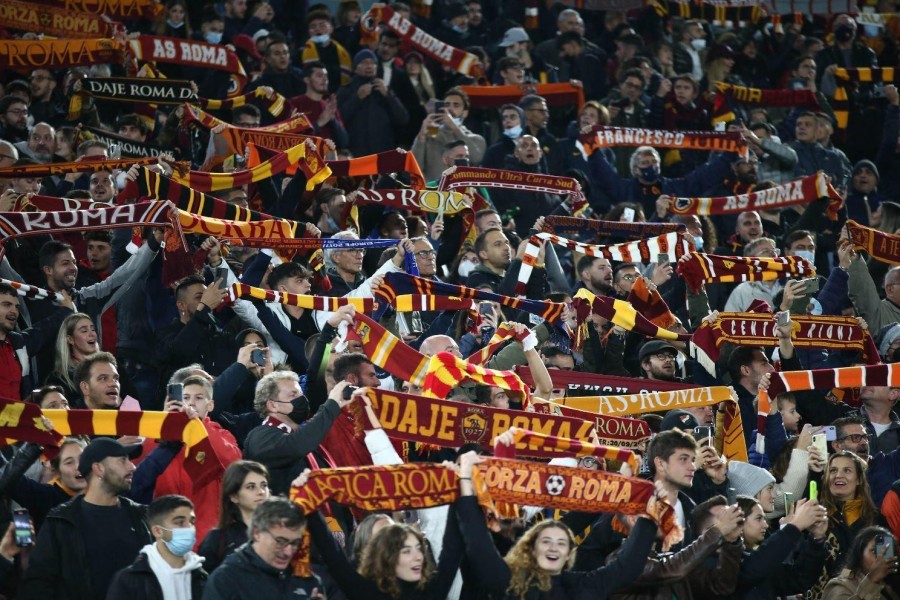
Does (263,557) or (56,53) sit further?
(56,53)

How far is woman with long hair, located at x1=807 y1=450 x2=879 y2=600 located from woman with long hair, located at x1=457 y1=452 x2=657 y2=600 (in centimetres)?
206

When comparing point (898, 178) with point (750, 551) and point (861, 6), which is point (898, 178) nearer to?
point (861, 6)

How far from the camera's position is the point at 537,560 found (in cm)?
762

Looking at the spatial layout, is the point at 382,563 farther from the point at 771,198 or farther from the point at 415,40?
the point at 415,40

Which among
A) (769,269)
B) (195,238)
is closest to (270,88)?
(195,238)

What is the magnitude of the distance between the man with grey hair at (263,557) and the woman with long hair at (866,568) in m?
3.31

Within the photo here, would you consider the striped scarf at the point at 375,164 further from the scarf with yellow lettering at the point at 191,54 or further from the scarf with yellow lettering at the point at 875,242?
the scarf with yellow lettering at the point at 875,242

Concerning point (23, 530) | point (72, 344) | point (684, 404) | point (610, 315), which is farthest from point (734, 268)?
point (23, 530)

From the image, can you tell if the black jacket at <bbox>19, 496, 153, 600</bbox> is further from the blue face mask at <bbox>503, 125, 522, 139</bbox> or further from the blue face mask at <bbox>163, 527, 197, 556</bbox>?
the blue face mask at <bbox>503, 125, 522, 139</bbox>

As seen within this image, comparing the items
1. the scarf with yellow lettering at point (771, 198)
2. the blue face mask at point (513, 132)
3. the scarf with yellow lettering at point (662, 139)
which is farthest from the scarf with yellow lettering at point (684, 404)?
the scarf with yellow lettering at point (662, 139)

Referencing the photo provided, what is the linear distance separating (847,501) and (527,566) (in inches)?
105

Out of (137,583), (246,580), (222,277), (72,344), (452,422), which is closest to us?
(246,580)

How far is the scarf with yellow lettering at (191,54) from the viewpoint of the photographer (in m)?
15.5

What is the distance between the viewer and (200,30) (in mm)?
17812
